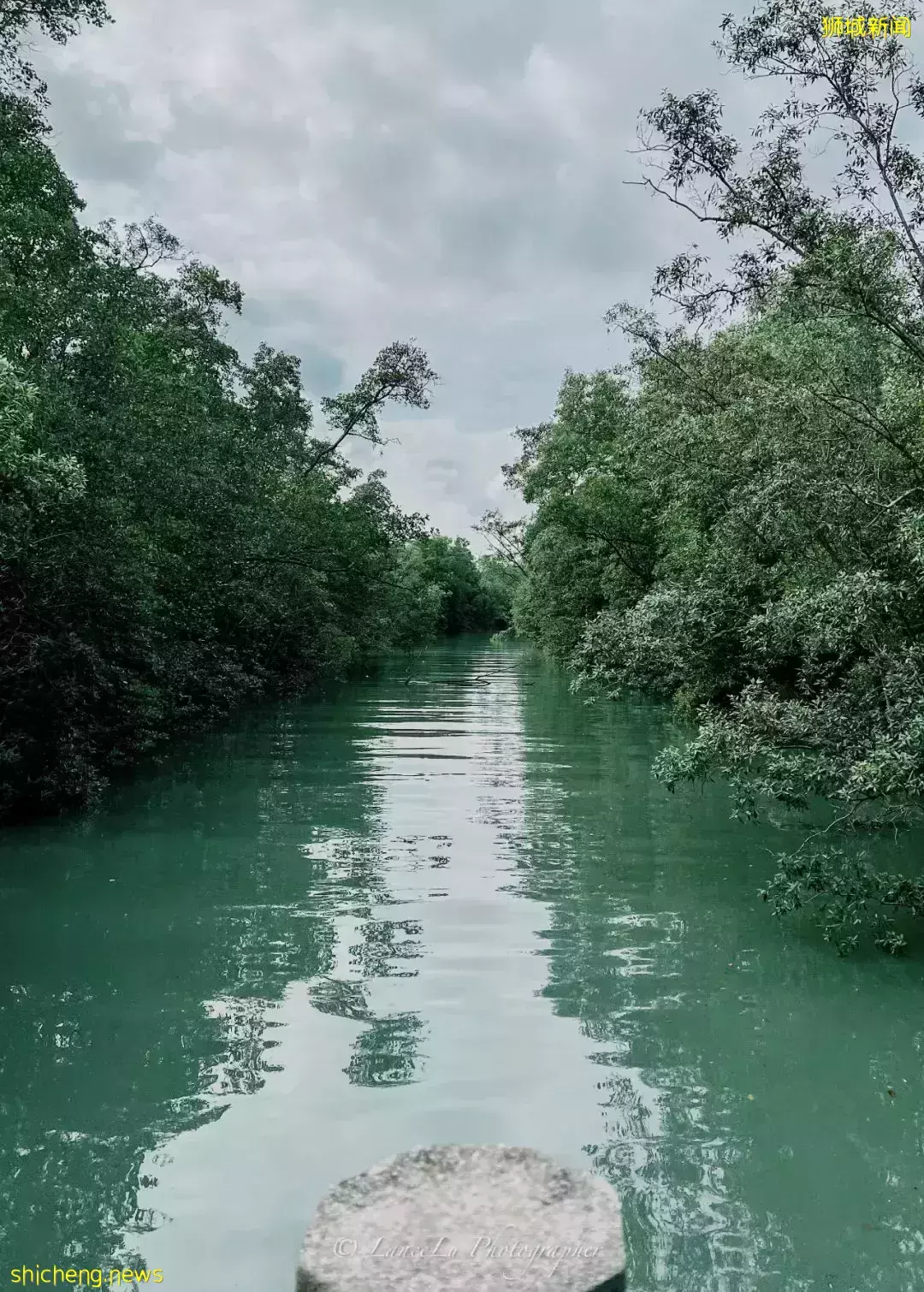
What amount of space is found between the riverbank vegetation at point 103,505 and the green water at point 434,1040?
248 centimetres

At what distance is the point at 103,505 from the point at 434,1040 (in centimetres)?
960

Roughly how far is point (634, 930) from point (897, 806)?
100 inches

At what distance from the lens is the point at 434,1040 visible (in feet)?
22.2

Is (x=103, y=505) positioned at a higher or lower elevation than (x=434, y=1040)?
higher

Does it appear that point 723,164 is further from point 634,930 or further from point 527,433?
point 527,433

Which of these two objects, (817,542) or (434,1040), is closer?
(434,1040)

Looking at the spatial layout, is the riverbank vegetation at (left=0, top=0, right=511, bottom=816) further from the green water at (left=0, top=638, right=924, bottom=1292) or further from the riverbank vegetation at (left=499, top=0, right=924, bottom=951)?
the riverbank vegetation at (left=499, top=0, right=924, bottom=951)

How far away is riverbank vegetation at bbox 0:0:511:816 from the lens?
12875mm

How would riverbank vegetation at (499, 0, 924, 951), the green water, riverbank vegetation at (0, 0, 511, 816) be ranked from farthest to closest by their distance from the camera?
1. riverbank vegetation at (0, 0, 511, 816)
2. riverbank vegetation at (499, 0, 924, 951)
3. the green water

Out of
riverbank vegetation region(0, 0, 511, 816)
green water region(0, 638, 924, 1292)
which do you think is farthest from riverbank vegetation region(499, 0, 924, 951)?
riverbank vegetation region(0, 0, 511, 816)

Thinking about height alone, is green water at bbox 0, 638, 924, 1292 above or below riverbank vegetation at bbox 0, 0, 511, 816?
below

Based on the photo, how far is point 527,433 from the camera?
48.6 m

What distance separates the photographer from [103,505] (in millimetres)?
13703

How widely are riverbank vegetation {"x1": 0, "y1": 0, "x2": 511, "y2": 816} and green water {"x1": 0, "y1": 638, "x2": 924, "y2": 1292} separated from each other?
8.14ft
